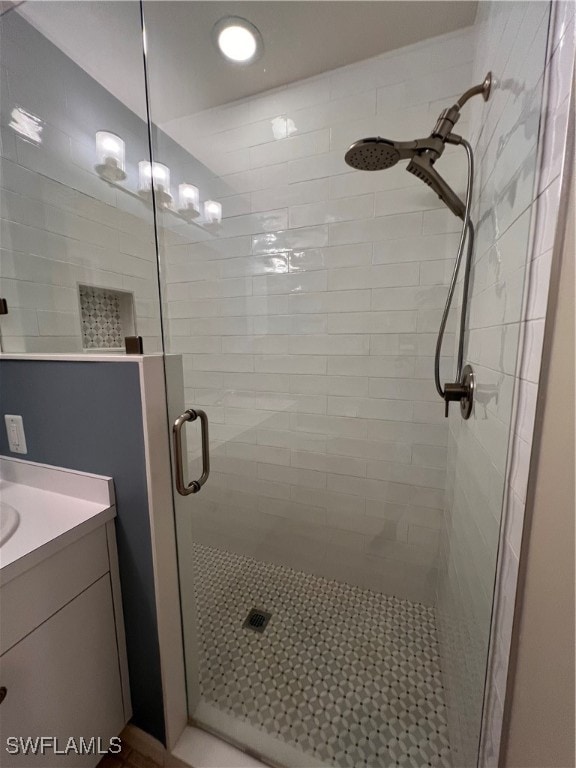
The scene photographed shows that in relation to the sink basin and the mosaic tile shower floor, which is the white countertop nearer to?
the sink basin

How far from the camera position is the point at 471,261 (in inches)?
42.1

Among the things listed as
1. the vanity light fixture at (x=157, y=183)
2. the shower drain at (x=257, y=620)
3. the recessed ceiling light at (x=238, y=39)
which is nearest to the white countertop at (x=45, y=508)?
the shower drain at (x=257, y=620)

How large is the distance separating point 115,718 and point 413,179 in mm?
2182

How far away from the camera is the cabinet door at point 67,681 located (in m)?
0.71

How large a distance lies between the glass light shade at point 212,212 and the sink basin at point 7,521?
1486 millimetres

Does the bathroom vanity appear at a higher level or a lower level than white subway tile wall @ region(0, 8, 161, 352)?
lower

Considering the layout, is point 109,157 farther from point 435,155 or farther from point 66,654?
point 66,654

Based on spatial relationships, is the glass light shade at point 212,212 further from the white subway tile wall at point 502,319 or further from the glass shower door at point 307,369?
the white subway tile wall at point 502,319

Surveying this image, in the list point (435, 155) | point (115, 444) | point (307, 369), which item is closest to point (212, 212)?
point (307, 369)

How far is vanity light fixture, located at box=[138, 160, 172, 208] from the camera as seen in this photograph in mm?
1521

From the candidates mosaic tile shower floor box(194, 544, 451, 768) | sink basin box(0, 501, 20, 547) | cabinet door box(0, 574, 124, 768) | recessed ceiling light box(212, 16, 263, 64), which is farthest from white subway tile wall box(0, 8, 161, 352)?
mosaic tile shower floor box(194, 544, 451, 768)

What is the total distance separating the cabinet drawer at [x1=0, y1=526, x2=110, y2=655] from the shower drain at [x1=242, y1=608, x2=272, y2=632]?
2.75 ft

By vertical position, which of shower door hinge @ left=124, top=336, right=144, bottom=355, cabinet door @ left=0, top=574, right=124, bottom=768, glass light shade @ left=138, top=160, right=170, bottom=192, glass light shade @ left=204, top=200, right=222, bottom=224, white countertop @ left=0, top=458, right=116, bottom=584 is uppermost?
glass light shade @ left=138, top=160, right=170, bottom=192

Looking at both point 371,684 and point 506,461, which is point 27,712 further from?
point 506,461
